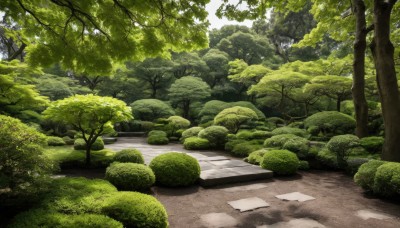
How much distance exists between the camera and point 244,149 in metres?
11.1

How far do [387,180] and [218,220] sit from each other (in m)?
3.96

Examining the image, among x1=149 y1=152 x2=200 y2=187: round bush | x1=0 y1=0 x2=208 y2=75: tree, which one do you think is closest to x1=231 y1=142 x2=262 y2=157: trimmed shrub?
x1=149 y1=152 x2=200 y2=187: round bush

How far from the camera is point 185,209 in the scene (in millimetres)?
4977

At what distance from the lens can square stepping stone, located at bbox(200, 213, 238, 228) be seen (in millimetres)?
4238

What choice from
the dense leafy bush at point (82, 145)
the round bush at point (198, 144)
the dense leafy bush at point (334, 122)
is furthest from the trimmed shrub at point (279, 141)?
the dense leafy bush at point (82, 145)

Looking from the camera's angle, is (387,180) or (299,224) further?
(387,180)

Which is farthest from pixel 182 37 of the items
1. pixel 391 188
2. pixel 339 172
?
pixel 339 172

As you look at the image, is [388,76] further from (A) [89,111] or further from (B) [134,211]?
(A) [89,111]

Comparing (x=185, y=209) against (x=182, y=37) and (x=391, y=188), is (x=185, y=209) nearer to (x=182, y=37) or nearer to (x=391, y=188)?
(x=182, y=37)

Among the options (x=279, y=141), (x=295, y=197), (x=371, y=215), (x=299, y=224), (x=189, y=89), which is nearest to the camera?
(x=299, y=224)

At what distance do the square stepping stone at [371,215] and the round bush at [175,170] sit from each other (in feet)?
12.2

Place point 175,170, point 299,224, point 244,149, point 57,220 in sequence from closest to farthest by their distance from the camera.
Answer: point 57,220 < point 299,224 < point 175,170 < point 244,149

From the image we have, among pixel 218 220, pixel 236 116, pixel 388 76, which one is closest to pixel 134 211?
pixel 218 220

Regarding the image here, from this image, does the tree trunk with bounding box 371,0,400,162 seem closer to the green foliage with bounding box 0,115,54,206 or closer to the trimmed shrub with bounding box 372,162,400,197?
the trimmed shrub with bounding box 372,162,400,197
